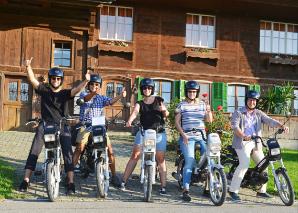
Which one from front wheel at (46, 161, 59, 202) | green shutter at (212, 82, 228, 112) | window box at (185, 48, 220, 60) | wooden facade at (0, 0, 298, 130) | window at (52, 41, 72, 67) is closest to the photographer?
front wheel at (46, 161, 59, 202)

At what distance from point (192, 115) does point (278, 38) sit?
14594 mm

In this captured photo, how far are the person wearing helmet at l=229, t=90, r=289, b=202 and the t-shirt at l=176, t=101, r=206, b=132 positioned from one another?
53 centimetres

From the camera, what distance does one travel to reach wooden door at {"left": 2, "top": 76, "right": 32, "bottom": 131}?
18.1 m

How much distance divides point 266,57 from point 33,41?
32.5 feet

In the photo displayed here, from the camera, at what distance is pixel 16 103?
1819 cm

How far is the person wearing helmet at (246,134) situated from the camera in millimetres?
7625

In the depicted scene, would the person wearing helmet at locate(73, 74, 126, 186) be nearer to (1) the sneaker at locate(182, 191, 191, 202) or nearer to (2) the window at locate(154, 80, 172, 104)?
(1) the sneaker at locate(182, 191, 191, 202)

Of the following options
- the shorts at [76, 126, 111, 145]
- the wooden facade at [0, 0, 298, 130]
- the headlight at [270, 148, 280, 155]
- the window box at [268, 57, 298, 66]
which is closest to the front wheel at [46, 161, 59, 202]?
the shorts at [76, 126, 111, 145]

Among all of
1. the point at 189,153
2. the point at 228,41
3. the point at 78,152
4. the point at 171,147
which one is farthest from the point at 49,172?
the point at 228,41

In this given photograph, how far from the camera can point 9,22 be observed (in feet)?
58.6

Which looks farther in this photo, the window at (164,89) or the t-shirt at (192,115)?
the window at (164,89)

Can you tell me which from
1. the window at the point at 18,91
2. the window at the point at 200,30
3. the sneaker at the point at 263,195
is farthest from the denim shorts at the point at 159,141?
the window at the point at 200,30

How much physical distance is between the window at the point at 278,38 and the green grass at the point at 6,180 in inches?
579

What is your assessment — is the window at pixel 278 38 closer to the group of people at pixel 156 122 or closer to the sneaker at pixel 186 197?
the group of people at pixel 156 122
